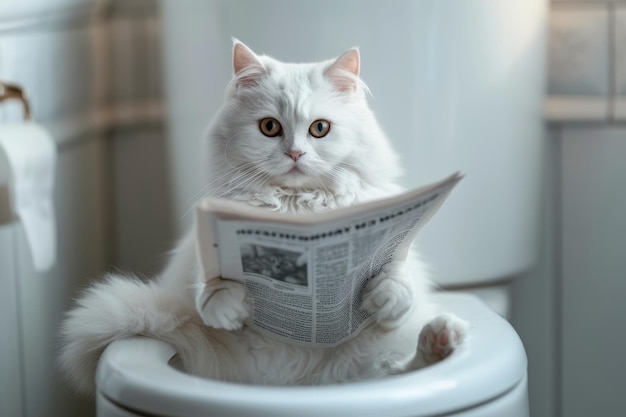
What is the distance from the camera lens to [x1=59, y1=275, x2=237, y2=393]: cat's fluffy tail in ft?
2.98

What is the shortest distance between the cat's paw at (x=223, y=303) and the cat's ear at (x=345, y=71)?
25 centimetres

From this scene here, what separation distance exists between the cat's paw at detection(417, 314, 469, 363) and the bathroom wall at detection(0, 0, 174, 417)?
1.81 feet

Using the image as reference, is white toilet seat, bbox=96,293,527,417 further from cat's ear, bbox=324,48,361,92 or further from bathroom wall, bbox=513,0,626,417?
bathroom wall, bbox=513,0,626,417

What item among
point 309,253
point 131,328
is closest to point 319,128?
point 309,253

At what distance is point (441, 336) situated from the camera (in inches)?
34.0

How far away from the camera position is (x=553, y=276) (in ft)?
4.74

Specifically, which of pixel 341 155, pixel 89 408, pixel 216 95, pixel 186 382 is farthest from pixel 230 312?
pixel 89 408

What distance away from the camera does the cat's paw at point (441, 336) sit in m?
0.86

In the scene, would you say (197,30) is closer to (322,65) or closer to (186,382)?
(322,65)

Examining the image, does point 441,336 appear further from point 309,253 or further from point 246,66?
point 246,66

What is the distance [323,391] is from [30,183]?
0.51 m

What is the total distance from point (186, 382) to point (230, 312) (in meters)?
0.09

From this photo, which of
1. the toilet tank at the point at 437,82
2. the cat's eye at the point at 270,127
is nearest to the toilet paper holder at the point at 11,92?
the toilet tank at the point at 437,82

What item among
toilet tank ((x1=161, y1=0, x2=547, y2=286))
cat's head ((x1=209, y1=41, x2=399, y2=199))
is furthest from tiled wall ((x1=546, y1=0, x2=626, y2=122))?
cat's head ((x1=209, y1=41, x2=399, y2=199))
